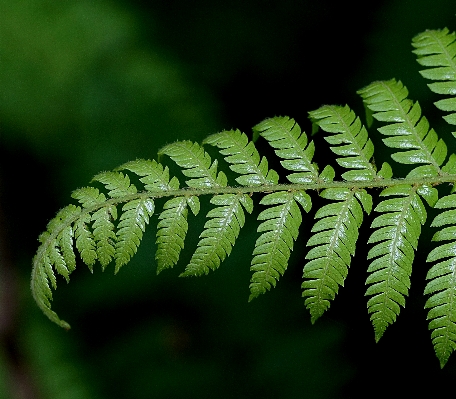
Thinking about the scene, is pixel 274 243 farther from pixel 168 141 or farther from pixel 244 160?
pixel 168 141

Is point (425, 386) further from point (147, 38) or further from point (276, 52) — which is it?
point (147, 38)

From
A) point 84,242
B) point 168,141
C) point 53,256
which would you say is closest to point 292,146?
point 84,242

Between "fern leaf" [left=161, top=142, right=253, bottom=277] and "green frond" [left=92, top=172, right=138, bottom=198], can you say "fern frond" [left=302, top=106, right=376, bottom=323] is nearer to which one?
"fern leaf" [left=161, top=142, right=253, bottom=277]

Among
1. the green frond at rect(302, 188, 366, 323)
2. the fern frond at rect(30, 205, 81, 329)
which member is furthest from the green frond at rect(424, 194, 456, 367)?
the fern frond at rect(30, 205, 81, 329)

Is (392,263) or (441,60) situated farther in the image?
(441,60)

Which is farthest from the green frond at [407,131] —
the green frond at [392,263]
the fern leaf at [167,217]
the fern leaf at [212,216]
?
the fern leaf at [167,217]

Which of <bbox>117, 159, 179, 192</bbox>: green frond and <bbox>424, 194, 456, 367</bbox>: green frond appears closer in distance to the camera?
<bbox>424, 194, 456, 367</bbox>: green frond
